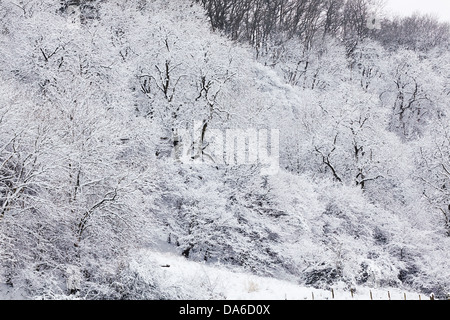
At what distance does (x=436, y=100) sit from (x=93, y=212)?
129 feet

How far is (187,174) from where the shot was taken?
→ 21.8 metres

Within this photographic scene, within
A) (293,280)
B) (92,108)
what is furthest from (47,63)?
(293,280)

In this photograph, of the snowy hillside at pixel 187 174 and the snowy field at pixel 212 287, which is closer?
the snowy field at pixel 212 287

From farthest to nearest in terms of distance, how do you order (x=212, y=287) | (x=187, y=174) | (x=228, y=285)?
(x=187, y=174)
(x=228, y=285)
(x=212, y=287)

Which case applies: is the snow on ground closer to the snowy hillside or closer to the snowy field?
the snowy field

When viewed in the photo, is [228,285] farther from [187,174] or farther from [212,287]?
[187,174]

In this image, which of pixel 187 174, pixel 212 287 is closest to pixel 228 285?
pixel 212 287

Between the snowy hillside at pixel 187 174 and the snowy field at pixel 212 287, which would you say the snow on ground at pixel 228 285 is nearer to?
the snowy field at pixel 212 287

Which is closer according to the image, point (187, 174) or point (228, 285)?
point (228, 285)

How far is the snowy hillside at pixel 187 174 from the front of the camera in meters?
13.8

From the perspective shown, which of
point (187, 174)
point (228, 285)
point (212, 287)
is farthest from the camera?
point (187, 174)

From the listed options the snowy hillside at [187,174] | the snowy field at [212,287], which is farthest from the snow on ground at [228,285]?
the snowy hillside at [187,174]

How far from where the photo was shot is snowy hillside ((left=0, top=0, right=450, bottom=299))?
13.8m
